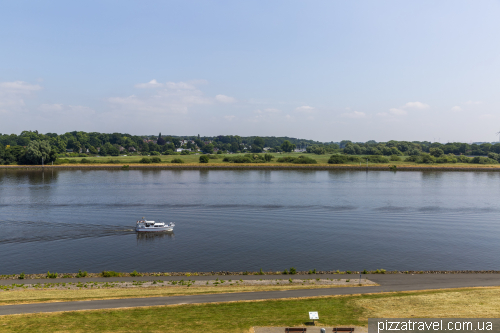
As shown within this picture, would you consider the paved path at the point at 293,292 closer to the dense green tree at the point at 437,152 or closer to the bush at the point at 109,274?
the bush at the point at 109,274

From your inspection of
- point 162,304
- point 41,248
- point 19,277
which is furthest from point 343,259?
point 41,248

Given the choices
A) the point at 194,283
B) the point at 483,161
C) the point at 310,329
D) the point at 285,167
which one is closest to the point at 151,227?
the point at 194,283

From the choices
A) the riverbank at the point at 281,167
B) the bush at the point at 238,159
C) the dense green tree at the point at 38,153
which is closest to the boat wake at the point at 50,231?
the riverbank at the point at 281,167

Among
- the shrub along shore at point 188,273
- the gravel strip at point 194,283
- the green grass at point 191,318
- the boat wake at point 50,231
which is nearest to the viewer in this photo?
the green grass at point 191,318

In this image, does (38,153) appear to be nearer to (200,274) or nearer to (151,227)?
(151,227)

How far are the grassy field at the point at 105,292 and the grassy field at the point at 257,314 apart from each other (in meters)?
2.94

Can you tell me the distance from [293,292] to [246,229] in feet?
79.4

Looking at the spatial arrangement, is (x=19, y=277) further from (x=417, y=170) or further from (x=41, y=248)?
(x=417, y=170)

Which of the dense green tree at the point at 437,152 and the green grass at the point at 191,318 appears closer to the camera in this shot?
the green grass at the point at 191,318

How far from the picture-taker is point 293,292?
2564 cm

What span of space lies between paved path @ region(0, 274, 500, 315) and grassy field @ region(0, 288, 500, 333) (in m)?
1.05

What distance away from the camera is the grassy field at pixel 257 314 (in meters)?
19.2

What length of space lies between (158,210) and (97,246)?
21.0 metres

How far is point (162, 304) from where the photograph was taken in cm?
2284
